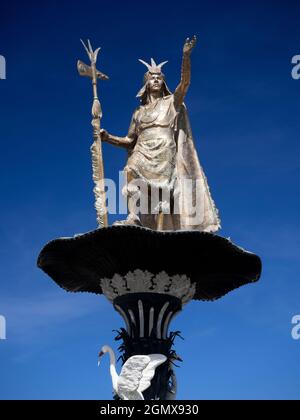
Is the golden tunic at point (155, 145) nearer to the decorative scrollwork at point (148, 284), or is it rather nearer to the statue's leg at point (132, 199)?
the statue's leg at point (132, 199)

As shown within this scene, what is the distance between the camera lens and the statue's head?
2048cm

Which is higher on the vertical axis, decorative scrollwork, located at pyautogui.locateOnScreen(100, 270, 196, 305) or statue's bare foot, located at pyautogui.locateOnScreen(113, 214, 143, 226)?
statue's bare foot, located at pyautogui.locateOnScreen(113, 214, 143, 226)

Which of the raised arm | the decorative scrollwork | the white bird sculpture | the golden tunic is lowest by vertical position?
the white bird sculpture

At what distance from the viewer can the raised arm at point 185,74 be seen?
19297 mm

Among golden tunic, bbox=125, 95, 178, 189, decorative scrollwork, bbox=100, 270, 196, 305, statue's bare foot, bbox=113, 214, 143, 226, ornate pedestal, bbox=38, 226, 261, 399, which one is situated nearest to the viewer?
ornate pedestal, bbox=38, 226, 261, 399

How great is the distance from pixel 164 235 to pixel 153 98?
4.31 meters

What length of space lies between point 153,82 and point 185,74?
950mm

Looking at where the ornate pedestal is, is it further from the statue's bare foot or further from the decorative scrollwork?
the statue's bare foot

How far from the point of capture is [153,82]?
20.5 m

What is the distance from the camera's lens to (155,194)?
757 inches

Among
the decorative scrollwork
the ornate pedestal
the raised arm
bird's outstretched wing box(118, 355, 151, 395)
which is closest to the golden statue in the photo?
the raised arm

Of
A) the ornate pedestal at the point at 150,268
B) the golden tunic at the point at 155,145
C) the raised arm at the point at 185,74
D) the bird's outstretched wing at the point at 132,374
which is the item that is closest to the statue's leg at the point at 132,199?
the golden tunic at the point at 155,145
